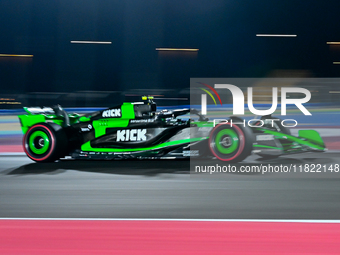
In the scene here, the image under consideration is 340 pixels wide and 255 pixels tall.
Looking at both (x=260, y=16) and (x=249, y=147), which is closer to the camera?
(x=249, y=147)

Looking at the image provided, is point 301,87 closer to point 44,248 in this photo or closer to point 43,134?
point 43,134

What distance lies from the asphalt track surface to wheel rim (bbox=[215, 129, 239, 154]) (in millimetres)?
288

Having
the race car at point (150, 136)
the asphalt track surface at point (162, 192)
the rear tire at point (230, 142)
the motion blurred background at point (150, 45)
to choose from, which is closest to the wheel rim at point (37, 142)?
the race car at point (150, 136)

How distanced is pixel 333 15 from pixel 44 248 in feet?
37.9

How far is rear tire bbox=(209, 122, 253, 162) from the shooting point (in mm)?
5414

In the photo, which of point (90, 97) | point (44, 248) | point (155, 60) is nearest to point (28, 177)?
Result: point (44, 248)

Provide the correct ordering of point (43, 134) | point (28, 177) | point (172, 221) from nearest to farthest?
point (172, 221) < point (28, 177) < point (43, 134)

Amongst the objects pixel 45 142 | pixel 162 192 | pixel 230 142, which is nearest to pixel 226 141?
pixel 230 142

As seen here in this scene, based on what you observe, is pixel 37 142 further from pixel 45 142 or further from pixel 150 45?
pixel 150 45

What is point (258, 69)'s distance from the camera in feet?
37.2

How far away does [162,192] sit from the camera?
162 inches

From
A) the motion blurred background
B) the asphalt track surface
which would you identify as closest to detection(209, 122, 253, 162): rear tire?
the asphalt track surface

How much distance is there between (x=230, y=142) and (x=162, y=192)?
1.78 metres

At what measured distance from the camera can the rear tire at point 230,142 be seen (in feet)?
17.8
